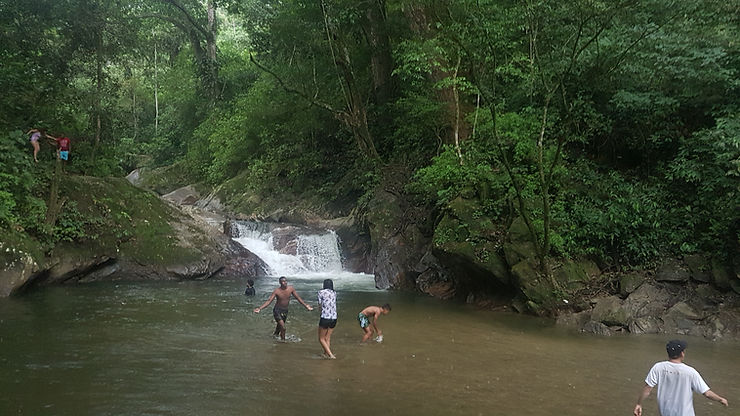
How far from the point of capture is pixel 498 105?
14039 mm

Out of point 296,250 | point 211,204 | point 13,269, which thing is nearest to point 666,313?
point 296,250

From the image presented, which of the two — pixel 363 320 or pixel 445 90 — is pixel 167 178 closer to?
pixel 445 90

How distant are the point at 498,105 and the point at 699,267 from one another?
6159 mm

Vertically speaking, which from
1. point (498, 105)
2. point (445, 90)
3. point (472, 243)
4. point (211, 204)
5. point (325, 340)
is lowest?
point (325, 340)

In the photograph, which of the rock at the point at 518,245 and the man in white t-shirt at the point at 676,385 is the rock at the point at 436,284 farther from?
the man in white t-shirt at the point at 676,385

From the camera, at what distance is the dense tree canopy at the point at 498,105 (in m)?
10.8

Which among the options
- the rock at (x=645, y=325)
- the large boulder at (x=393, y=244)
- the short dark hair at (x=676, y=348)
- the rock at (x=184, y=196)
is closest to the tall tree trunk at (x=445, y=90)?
the large boulder at (x=393, y=244)

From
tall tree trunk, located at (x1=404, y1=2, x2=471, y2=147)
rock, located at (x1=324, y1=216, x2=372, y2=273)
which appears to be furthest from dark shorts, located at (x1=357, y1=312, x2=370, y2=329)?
rock, located at (x1=324, y1=216, x2=372, y2=273)

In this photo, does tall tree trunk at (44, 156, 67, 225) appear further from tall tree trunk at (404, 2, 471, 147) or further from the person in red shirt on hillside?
tall tree trunk at (404, 2, 471, 147)

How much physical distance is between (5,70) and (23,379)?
10.1 m

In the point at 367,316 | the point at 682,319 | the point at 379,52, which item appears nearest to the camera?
the point at 367,316

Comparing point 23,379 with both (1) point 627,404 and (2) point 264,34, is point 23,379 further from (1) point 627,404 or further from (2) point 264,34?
(2) point 264,34

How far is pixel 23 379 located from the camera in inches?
254

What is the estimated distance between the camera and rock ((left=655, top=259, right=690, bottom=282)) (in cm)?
1070
